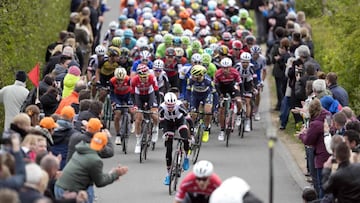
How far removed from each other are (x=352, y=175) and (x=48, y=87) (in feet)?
28.9

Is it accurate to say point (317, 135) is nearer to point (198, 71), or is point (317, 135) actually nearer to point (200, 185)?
point (200, 185)

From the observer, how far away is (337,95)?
78.2 feet

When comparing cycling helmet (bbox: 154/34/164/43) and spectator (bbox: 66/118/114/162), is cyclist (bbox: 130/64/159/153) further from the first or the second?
spectator (bbox: 66/118/114/162)

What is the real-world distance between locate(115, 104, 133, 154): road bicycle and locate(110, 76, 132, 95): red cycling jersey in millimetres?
287

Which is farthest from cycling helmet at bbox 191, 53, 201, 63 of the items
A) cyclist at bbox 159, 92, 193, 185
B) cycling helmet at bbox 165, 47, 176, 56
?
cyclist at bbox 159, 92, 193, 185

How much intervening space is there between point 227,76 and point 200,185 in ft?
41.0

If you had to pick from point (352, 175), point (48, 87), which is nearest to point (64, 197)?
point (352, 175)

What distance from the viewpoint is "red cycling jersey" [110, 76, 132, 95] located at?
27859mm

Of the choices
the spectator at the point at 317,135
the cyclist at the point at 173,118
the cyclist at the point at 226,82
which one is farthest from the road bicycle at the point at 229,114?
the spectator at the point at 317,135

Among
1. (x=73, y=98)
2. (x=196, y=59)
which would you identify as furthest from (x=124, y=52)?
(x=73, y=98)

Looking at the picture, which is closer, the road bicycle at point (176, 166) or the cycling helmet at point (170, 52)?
the road bicycle at point (176, 166)

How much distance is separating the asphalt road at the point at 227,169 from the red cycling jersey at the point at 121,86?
1.21 metres

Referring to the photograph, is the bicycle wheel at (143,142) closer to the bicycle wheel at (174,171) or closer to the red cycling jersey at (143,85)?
the red cycling jersey at (143,85)

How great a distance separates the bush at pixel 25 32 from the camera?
89.6 feet
